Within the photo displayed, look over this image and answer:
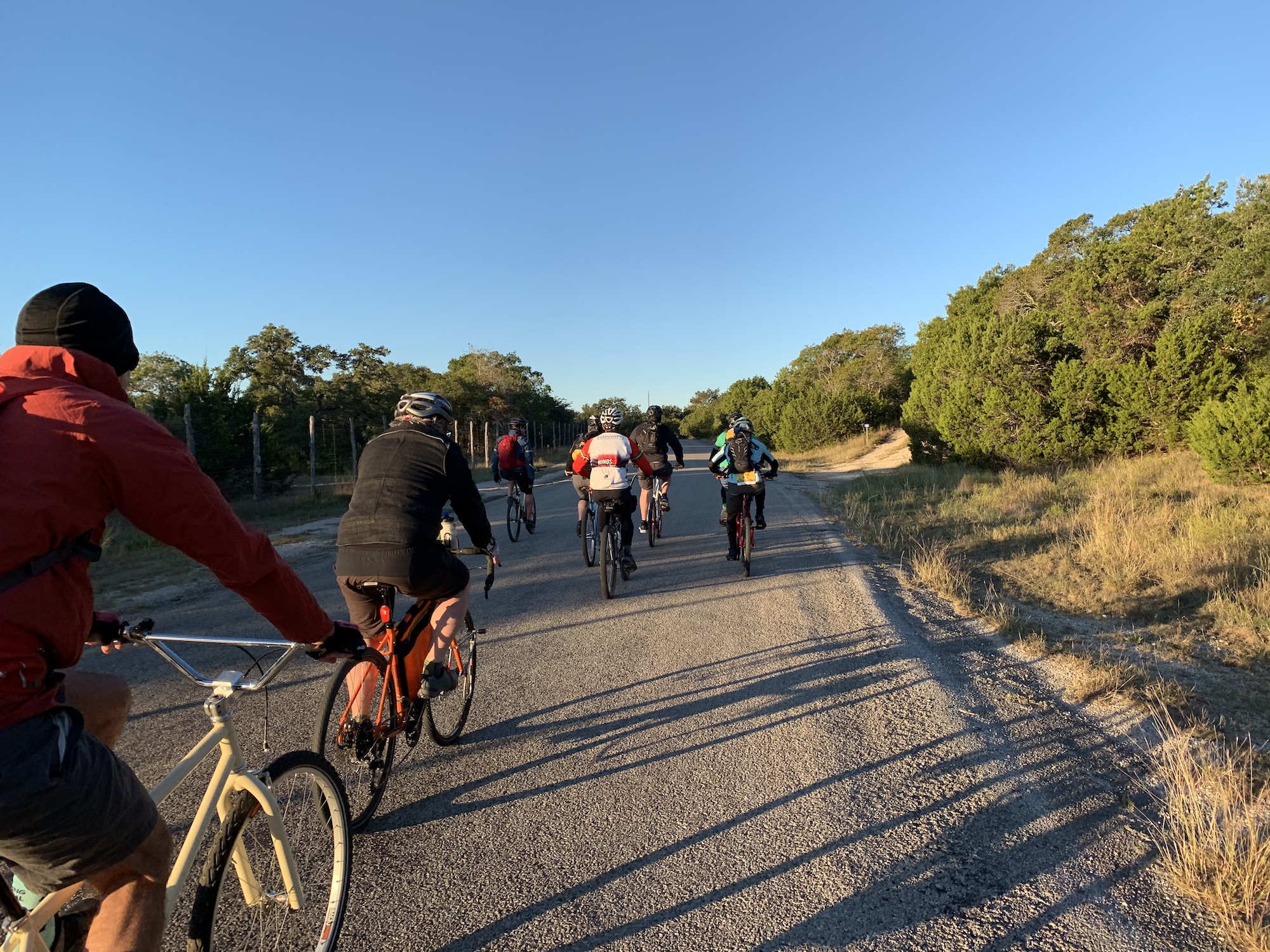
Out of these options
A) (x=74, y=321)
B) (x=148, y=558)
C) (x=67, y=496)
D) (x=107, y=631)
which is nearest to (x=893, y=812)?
(x=107, y=631)

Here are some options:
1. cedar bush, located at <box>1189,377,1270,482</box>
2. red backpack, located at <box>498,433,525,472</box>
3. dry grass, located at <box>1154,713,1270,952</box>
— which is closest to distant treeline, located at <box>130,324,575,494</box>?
red backpack, located at <box>498,433,525,472</box>

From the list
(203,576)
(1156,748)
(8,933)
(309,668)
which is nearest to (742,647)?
(1156,748)

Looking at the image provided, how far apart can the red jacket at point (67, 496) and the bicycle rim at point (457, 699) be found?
2.26 metres

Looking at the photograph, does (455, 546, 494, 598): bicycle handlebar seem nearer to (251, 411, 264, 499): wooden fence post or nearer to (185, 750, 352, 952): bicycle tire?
(185, 750, 352, 952): bicycle tire

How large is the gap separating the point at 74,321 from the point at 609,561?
220 inches

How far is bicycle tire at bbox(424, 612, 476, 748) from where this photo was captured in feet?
12.1

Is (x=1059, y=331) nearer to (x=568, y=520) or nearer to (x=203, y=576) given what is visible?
(x=568, y=520)

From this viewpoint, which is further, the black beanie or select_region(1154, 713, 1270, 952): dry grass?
select_region(1154, 713, 1270, 952): dry grass

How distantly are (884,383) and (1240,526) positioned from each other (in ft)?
164

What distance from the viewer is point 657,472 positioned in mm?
9820

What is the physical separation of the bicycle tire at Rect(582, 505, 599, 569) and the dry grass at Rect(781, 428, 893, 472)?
73.1 ft

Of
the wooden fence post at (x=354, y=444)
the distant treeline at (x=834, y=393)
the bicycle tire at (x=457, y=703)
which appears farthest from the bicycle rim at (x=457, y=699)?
the distant treeline at (x=834, y=393)

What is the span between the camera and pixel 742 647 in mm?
5266

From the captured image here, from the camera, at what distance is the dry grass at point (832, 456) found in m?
32.7
